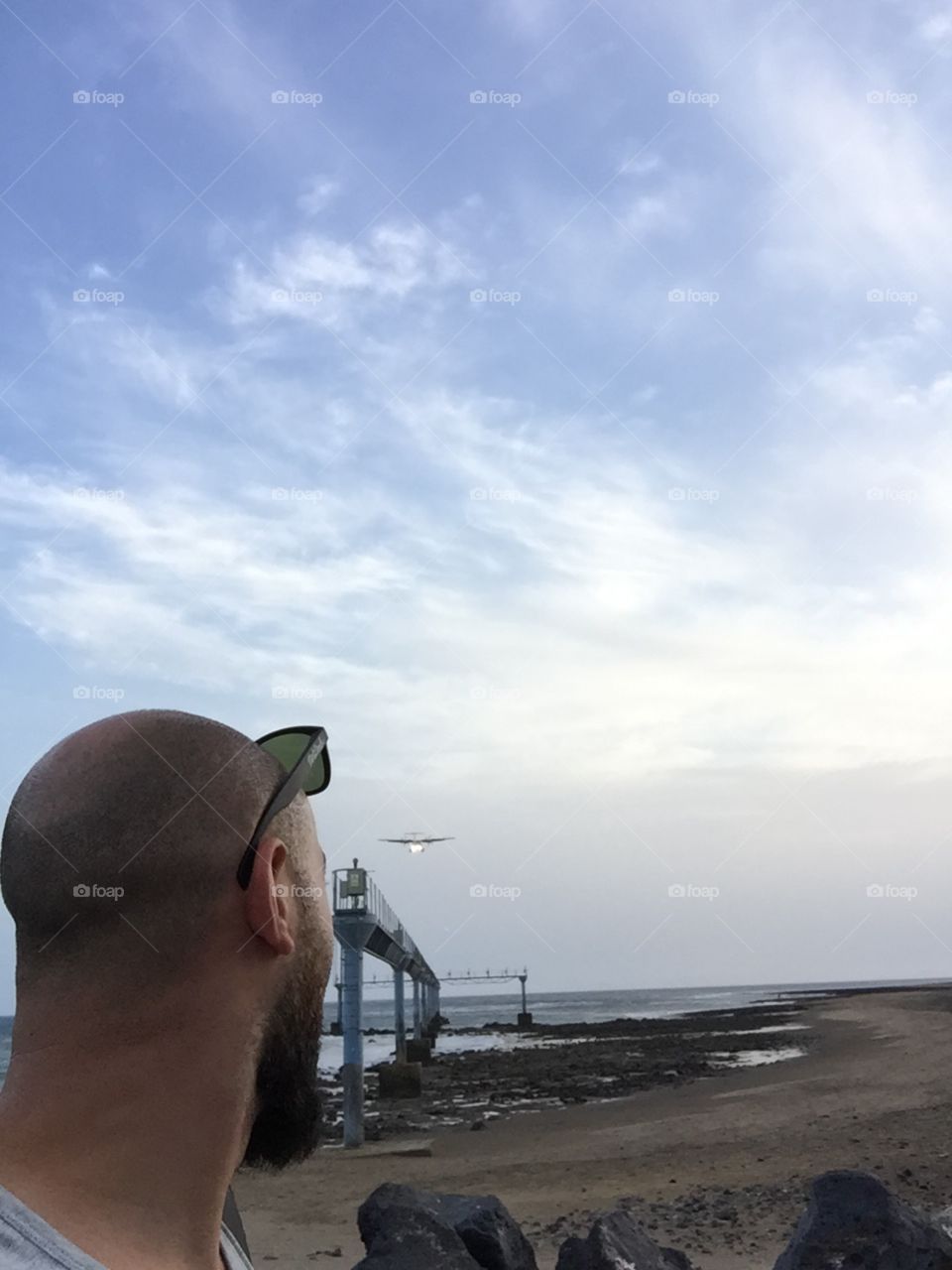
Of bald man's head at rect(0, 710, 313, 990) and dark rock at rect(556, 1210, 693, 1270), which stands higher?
bald man's head at rect(0, 710, 313, 990)

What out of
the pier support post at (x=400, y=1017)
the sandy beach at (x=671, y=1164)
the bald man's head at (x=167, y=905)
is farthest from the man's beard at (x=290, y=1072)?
the pier support post at (x=400, y=1017)

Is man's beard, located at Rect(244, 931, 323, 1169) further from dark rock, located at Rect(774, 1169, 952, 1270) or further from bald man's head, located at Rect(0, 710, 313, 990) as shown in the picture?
dark rock, located at Rect(774, 1169, 952, 1270)

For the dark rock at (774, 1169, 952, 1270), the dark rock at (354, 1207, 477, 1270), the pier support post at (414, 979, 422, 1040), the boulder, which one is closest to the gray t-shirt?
the dark rock at (354, 1207, 477, 1270)

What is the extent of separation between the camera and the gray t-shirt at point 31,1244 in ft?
2.80

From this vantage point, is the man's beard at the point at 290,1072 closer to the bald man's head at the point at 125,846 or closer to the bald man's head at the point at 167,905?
the bald man's head at the point at 167,905

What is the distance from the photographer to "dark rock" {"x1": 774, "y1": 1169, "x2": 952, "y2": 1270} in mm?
4820

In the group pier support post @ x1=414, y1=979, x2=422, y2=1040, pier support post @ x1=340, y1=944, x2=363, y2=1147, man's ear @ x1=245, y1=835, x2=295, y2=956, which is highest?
man's ear @ x1=245, y1=835, x2=295, y2=956

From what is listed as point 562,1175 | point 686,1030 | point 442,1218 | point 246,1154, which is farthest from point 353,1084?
point 686,1030

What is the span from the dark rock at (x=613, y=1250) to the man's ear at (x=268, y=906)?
15.6 ft

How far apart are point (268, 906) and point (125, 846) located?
0.53 ft

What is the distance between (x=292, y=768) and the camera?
1.24 metres

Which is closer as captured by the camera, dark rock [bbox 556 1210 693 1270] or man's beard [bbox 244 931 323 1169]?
man's beard [bbox 244 931 323 1169]

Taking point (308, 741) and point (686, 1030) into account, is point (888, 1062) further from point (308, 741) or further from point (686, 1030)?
point (686, 1030)

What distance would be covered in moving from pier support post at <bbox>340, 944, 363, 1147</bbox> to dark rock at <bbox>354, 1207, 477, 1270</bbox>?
39.6 ft
